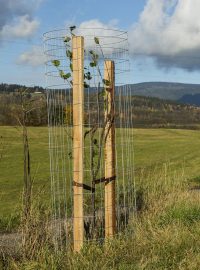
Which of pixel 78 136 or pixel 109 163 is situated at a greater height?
pixel 78 136

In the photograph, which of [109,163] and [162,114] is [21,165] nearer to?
[109,163]

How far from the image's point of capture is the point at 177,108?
4481 inches

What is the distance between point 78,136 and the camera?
23.0 feet

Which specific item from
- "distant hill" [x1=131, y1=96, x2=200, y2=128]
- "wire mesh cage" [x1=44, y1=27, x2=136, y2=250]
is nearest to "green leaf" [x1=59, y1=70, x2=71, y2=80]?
"wire mesh cage" [x1=44, y1=27, x2=136, y2=250]

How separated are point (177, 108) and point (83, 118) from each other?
108m

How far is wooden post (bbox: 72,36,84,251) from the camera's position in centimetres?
700

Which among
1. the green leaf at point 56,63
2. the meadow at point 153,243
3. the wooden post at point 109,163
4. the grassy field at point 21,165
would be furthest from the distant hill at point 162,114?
the green leaf at point 56,63

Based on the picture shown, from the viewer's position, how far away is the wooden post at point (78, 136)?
700 centimetres

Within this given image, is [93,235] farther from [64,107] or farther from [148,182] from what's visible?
[148,182]

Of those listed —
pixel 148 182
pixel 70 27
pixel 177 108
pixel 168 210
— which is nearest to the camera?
pixel 70 27

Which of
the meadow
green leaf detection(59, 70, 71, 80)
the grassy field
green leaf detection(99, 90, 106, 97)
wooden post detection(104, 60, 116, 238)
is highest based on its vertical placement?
green leaf detection(59, 70, 71, 80)

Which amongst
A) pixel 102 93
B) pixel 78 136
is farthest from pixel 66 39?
pixel 78 136

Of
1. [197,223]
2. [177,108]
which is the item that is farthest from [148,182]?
[177,108]

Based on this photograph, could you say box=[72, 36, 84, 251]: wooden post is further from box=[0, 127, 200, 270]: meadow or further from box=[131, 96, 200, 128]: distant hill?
box=[131, 96, 200, 128]: distant hill
